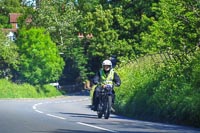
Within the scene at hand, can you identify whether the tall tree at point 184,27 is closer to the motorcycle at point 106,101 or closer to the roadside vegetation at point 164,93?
the roadside vegetation at point 164,93

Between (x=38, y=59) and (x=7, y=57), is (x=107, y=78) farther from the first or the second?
(x=38, y=59)

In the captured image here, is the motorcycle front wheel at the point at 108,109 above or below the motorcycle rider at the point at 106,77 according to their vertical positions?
below

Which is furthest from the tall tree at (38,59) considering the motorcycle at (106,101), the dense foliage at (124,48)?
the motorcycle at (106,101)

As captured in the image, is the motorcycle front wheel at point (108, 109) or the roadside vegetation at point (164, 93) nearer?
the roadside vegetation at point (164, 93)

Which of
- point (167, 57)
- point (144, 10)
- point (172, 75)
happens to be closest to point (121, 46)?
point (144, 10)

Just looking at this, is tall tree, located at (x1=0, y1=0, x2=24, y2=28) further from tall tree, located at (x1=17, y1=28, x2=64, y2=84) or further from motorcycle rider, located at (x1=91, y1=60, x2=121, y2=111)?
motorcycle rider, located at (x1=91, y1=60, x2=121, y2=111)

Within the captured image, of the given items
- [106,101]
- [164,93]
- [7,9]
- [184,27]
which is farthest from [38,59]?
[106,101]

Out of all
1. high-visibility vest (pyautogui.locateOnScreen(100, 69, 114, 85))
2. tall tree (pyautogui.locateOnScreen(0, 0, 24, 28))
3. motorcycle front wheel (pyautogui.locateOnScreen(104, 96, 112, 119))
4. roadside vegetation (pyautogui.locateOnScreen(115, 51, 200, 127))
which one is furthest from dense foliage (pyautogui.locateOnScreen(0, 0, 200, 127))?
high-visibility vest (pyautogui.locateOnScreen(100, 69, 114, 85))

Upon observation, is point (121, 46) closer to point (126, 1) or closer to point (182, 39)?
point (126, 1)

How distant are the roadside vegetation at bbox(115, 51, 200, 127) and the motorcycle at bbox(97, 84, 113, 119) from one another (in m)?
1.90

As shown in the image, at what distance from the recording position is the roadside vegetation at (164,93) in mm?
19798

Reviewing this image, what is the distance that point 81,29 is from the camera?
259ft

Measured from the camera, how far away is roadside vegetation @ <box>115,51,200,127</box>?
65.0 feet

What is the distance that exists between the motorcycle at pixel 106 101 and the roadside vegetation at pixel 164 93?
1899 mm
